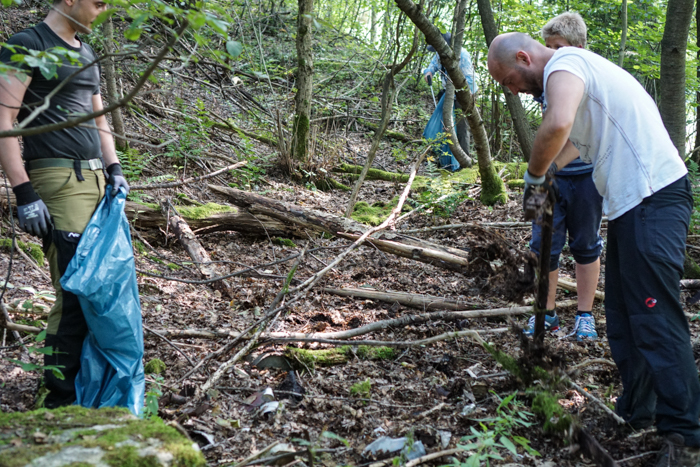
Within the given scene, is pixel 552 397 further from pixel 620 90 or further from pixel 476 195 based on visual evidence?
pixel 476 195

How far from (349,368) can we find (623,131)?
6.66ft

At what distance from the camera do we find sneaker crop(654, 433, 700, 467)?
2.06m

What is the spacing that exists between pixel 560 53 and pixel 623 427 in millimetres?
1846

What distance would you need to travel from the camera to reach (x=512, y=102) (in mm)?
6492

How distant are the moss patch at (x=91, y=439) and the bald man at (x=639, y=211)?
1929 mm

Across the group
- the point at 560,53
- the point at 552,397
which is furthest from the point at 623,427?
the point at 560,53

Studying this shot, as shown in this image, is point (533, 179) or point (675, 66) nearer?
point (533, 179)

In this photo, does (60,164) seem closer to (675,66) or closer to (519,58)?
(519,58)

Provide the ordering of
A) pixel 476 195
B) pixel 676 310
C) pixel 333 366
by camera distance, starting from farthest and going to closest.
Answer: pixel 476 195, pixel 333 366, pixel 676 310

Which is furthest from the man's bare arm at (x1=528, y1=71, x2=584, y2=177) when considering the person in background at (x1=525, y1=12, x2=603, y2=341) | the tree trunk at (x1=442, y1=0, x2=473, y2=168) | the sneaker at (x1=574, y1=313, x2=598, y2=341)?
the tree trunk at (x1=442, y1=0, x2=473, y2=168)

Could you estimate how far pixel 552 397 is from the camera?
2.27 metres

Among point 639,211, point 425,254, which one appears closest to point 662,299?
point 639,211

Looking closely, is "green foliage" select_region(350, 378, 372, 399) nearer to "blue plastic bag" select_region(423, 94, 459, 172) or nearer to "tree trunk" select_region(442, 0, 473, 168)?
"tree trunk" select_region(442, 0, 473, 168)

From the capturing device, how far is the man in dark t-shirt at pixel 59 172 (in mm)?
2299
